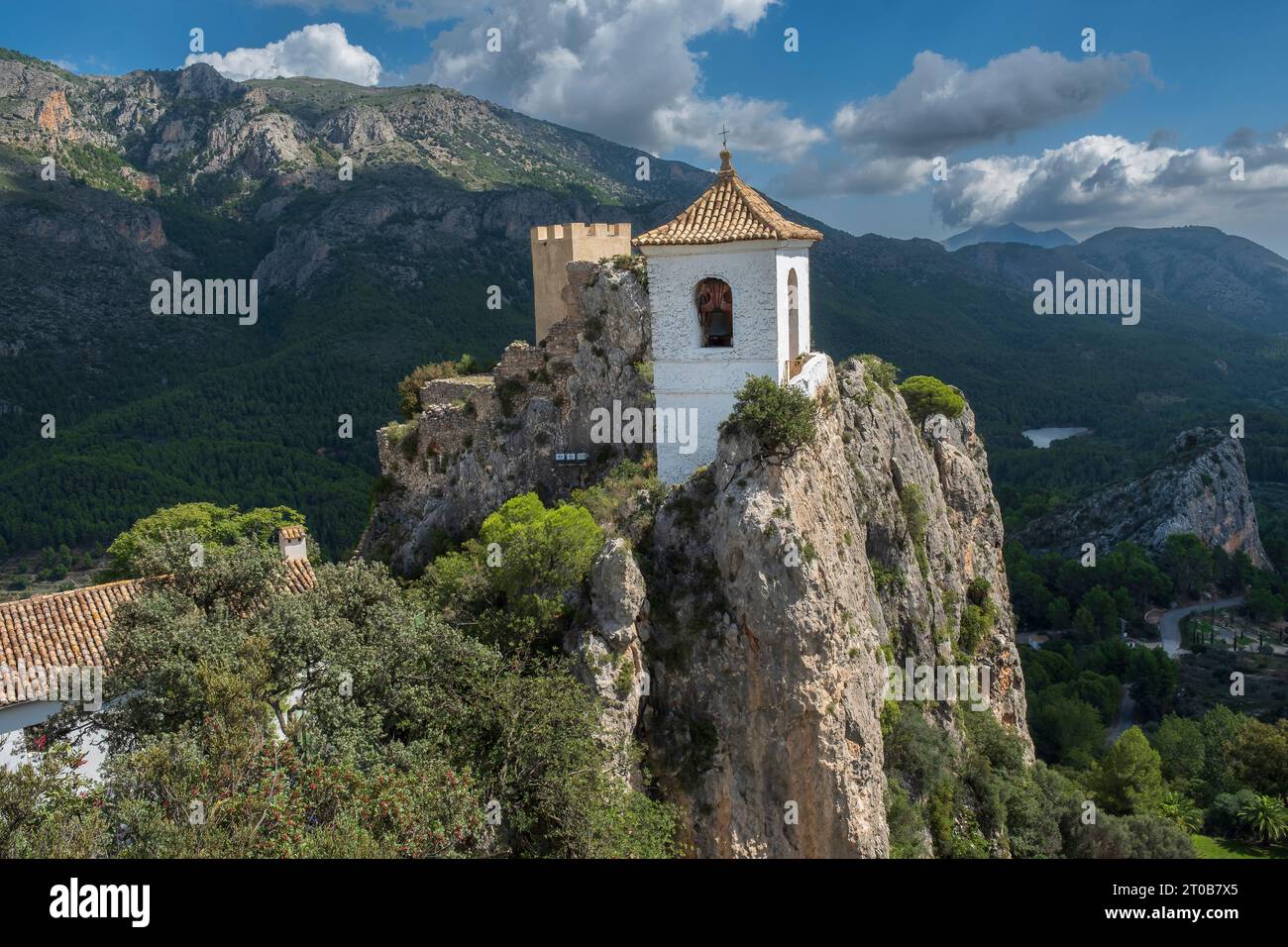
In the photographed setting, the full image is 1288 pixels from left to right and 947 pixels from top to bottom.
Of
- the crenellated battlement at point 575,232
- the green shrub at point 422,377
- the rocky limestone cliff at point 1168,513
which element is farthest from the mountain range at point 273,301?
the crenellated battlement at point 575,232

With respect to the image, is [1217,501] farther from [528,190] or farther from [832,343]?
[528,190]

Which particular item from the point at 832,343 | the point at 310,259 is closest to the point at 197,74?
the point at 310,259

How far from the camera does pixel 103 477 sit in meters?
84.6

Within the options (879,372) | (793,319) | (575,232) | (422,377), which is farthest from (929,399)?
(422,377)

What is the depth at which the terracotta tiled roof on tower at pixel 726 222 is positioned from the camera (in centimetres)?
2186

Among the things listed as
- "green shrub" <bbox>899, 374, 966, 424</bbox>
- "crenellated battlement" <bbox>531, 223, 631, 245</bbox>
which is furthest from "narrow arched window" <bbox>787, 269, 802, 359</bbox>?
"green shrub" <bbox>899, 374, 966, 424</bbox>

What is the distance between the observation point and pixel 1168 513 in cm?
11619

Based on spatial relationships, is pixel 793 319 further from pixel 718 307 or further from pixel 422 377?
pixel 422 377

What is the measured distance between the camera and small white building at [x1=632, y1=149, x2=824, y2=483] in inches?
870

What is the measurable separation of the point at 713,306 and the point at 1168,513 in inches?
4422

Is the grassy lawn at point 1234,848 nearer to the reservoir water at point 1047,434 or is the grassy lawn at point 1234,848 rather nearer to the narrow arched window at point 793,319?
the narrow arched window at point 793,319

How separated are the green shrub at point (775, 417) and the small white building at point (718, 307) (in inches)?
76.7

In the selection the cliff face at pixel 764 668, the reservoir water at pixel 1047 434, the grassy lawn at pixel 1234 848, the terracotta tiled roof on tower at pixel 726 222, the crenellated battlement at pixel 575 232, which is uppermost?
the reservoir water at pixel 1047 434

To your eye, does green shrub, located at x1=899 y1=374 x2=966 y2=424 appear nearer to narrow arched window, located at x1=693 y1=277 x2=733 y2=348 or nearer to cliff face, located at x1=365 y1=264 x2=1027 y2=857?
cliff face, located at x1=365 y1=264 x2=1027 y2=857
